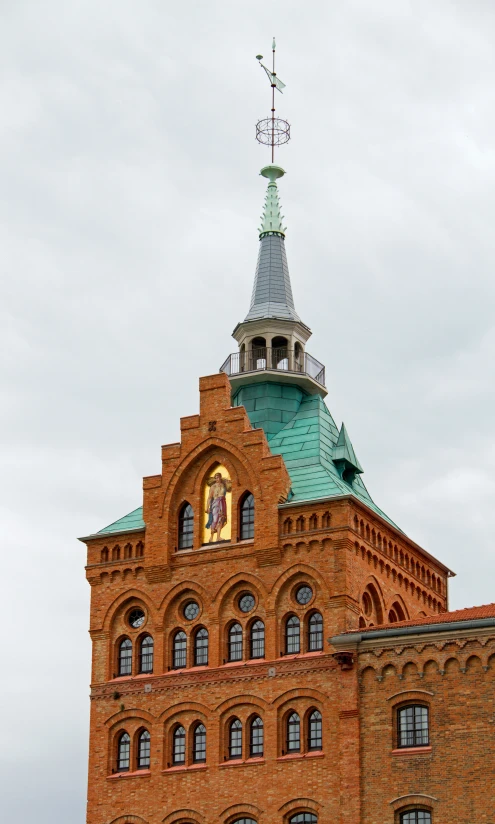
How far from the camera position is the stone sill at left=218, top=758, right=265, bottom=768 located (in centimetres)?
6606

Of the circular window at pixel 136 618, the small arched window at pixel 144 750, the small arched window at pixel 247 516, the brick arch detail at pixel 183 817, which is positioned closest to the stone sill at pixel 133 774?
the small arched window at pixel 144 750

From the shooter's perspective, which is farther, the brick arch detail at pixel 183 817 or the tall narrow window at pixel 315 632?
the tall narrow window at pixel 315 632

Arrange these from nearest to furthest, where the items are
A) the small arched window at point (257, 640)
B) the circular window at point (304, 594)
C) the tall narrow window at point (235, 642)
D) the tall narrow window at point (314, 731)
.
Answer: the tall narrow window at point (314, 731) < the circular window at point (304, 594) < the small arched window at point (257, 640) < the tall narrow window at point (235, 642)

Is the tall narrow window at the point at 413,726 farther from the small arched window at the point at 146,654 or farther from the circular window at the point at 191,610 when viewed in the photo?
the small arched window at the point at 146,654

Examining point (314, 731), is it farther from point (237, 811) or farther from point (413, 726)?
point (413, 726)

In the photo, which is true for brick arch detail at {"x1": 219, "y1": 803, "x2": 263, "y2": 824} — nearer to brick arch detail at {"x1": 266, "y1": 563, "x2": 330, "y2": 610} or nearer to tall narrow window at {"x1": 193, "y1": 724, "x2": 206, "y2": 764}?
tall narrow window at {"x1": 193, "y1": 724, "x2": 206, "y2": 764}

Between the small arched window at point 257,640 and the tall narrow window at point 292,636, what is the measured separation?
101cm

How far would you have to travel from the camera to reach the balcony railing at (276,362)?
252 feet

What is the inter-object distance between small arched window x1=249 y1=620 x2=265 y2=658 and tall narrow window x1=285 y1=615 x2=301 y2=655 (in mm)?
1011

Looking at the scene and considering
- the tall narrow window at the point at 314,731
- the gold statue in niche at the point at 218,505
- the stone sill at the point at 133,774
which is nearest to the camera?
the tall narrow window at the point at 314,731

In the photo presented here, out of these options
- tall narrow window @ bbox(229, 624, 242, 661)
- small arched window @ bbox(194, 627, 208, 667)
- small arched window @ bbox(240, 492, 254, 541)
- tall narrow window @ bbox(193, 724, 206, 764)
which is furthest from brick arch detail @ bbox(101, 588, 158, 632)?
tall narrow window @ bbox(193, 724, 206, 764)

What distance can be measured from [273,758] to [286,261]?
81.4 ft

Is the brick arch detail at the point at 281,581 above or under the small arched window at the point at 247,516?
under

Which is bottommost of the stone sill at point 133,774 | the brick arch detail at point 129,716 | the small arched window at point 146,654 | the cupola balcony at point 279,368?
the stone sill at point 133,774
